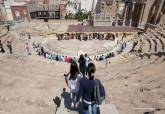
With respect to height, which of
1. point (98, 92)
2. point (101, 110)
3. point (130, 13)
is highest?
point (130, 13)

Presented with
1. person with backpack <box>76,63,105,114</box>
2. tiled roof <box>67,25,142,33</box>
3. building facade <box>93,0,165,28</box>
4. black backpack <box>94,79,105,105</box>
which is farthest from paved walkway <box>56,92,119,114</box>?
building facade <box>93,0,165,28</box>

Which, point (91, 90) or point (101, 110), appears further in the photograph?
point (101, 110)

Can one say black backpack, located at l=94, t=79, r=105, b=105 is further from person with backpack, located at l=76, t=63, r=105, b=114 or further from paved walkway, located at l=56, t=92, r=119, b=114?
paved walkway, located at l=56, t=92, r=119, b=114

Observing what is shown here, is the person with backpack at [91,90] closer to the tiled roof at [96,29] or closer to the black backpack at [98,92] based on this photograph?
the black backpack at [98,92]

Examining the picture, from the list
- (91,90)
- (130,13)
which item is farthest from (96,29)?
(91,90)

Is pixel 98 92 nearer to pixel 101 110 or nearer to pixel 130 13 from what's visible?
pixel 101 110

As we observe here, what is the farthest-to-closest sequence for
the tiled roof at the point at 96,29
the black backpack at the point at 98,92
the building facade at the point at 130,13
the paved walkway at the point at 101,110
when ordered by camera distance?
the building facade at the point at 130,13
the tiled roof at the point at 96,29
the paved walkway at the point at 101,110
the black backpack at the point at 98,92

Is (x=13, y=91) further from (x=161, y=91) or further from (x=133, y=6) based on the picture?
(x=133, y=6)

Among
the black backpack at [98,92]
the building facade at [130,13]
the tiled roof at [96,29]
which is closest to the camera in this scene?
the black backpack at [98,92]

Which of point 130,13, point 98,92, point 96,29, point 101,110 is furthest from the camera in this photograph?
point 130,13

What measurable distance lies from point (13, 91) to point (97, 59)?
565 inches

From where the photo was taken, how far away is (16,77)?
13008 mm

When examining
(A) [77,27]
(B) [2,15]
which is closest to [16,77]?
(A) [77,27]

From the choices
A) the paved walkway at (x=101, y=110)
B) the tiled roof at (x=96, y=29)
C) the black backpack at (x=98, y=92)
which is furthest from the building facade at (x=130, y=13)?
the black backpack at (x=98, y=92)
